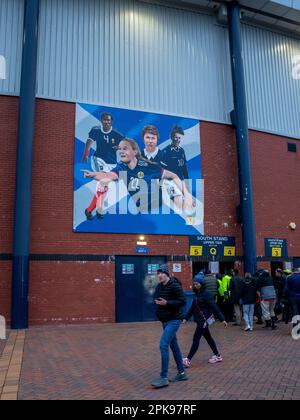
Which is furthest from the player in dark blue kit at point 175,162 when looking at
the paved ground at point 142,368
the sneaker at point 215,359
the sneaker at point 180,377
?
the sneaker at point 180,377

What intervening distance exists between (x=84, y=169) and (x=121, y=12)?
6.37 m

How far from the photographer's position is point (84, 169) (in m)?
14.4

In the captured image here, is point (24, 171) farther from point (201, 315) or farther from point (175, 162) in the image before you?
point (201, 315)

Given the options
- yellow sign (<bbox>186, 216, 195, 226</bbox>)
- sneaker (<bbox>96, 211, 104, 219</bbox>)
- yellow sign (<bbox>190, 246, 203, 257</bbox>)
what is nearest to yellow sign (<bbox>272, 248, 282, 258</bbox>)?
yellow sign (<bbox>190, 246, 203, 257</bbox>)

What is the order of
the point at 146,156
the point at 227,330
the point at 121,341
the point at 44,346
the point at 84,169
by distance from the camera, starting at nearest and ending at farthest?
the point at 44,346 → the point at 121,341 → the point at 227,330 → the point at 84,169 → the point at 146,156

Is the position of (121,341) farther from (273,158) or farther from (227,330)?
(273,158)

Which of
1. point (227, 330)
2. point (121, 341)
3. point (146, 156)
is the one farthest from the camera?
point (146, 156)

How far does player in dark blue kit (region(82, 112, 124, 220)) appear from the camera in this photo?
14336mm

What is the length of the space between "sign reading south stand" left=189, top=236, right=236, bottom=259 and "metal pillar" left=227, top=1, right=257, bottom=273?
22.1 inches

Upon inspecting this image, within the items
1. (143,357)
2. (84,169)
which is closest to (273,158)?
(84,169)

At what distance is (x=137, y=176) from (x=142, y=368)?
8.65 metres

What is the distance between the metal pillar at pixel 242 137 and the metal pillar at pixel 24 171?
25.3ft

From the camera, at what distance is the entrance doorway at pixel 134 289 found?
14.3 meters

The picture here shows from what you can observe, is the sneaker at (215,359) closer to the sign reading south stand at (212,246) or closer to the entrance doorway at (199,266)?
the sign reading south stand at (212,246)
